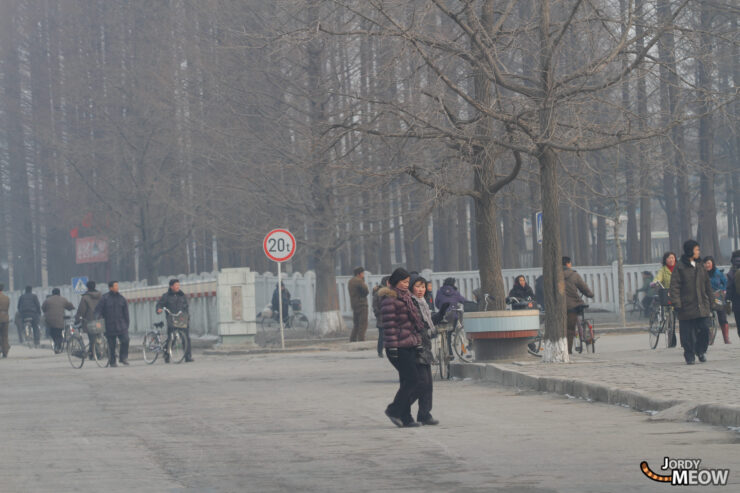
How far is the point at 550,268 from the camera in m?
18.5

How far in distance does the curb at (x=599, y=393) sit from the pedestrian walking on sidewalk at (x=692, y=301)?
2.51 m

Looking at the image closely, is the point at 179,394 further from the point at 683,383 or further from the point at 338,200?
the point at 338,200

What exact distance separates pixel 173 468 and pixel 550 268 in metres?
10.1

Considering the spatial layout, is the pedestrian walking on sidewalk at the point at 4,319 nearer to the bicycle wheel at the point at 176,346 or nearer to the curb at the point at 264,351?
the curb at the point at 264,351

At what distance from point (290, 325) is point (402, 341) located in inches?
1082

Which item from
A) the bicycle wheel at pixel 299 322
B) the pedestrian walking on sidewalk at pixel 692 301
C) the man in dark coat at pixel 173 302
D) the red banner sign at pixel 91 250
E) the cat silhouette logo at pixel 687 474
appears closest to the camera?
the cat silhouette logo at pixel 687 474

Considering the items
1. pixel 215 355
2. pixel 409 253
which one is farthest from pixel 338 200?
pixel 409 253

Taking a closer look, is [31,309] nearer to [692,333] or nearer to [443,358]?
[443,358]

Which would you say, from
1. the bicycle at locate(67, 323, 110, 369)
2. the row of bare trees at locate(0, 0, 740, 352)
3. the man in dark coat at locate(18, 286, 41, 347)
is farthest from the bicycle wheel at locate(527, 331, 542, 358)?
the man in dark coat at locate(18, 286, 41, 347)

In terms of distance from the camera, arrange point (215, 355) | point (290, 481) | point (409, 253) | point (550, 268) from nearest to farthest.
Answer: point (290, 481)
point (550, 268)
point (215, 355)
point (409, 253)

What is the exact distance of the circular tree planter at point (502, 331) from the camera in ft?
61.6

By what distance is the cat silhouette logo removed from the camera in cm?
789

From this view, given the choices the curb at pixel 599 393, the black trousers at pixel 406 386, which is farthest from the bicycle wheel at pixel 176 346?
the black trousers at pixel 406 386

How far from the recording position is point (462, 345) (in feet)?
68.5
